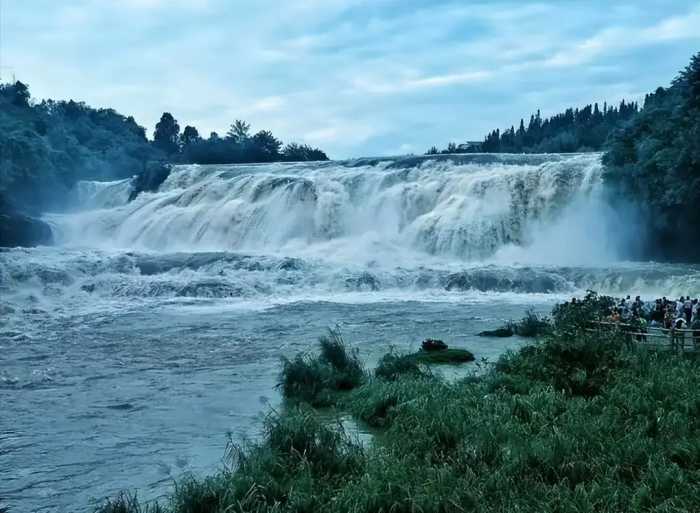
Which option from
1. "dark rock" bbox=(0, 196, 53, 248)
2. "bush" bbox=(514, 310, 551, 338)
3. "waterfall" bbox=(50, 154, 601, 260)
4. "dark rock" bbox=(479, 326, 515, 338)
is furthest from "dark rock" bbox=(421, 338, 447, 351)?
"dark rock" bbox=(0, 196, 53, 248)

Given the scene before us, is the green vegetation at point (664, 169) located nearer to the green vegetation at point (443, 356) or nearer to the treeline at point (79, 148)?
the green vegetation at point (443, 356)

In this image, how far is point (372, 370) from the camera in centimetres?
1355

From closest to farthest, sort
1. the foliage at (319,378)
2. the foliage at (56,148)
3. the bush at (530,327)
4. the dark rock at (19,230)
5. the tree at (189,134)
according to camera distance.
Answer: the foliage at (319,378) → the bush at (530,327) → the dark rock at (19,230) → the foliage at (56,148) → the tree at (189,134)

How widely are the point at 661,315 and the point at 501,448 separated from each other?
962 cm

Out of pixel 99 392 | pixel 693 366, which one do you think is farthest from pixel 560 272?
pixel 99 392

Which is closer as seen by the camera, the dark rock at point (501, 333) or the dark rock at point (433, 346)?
the dark rock at point (433, 346)

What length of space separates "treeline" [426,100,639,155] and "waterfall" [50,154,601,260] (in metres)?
28.3

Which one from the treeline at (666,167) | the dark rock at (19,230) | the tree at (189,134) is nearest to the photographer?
the treeline at (666,167)

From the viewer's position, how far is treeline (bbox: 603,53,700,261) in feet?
94.0

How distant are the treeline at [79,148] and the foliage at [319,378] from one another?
34.8m

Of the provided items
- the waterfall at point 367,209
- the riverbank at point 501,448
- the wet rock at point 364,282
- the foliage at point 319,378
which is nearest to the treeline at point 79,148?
the waterfall at point 367,209

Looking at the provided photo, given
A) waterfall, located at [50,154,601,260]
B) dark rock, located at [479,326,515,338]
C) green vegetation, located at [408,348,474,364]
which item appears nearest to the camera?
green vegetation, located at [408,348,474,364]

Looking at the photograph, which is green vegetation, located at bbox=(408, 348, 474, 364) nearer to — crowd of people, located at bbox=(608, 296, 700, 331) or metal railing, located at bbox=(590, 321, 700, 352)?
metal railing, located at bbox=(590, 321, 700, 352)

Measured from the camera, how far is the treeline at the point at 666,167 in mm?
28641
